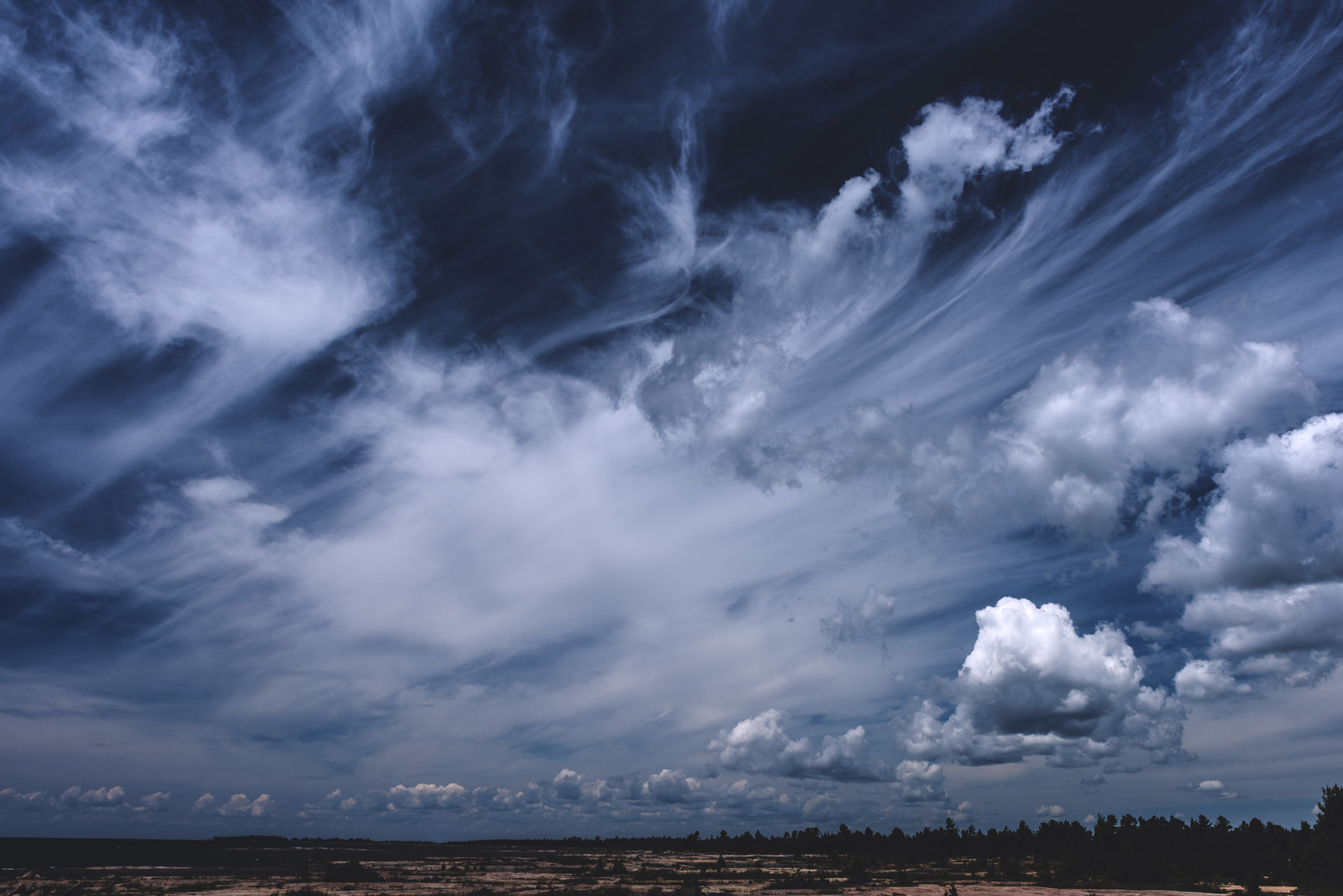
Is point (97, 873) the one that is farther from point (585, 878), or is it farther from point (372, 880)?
point (585, 878)

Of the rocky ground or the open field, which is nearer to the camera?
the rocky ground

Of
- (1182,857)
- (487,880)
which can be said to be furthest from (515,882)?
(1182,857)

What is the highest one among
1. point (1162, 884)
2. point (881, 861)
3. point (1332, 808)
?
point (1332, 808)

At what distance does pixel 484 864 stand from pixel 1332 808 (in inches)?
5952

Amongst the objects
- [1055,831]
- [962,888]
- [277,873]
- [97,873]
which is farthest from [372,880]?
[1055,831]

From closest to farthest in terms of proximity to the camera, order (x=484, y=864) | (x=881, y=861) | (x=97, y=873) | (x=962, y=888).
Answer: (x=962, y=888) → (x=97, y=873) → (x=484, y=864) → (x=881, y=861)

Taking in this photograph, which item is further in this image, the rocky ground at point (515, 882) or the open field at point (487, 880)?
the open field at point (487, 880)

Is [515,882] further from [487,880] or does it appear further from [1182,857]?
[1182,857]

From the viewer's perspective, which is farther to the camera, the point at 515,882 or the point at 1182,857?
the point at 1182,857

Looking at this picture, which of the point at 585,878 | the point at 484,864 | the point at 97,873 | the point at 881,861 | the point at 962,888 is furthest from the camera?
the point at 881,861

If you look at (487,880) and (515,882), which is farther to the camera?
(487,880)

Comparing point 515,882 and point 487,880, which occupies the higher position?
point 515,882

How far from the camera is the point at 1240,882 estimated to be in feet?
360

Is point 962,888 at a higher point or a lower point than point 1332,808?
lower
